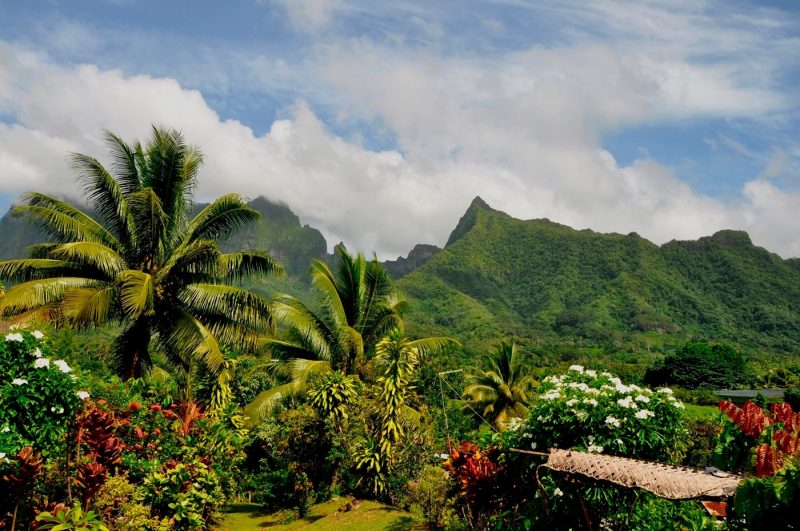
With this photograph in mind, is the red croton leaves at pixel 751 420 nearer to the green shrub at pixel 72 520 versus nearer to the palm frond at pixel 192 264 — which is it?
the green shrub at pixel 72 520

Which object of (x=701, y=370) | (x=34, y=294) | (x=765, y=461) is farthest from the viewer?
(x=701, y=370)

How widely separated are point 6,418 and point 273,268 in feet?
24.3

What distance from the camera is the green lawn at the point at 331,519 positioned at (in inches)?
504

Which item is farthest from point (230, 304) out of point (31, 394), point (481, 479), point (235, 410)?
point (481, 479)

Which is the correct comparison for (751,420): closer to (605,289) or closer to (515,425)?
(515,425)

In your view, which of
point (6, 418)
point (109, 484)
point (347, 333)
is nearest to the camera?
point (6, 418)

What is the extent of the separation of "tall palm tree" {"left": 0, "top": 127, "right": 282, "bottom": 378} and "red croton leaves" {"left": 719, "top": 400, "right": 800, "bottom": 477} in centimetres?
960

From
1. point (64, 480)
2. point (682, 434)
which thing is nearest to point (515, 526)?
point (682, 434)

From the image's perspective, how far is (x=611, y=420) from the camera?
23.9 feet

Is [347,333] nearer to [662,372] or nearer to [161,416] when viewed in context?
[161,416]

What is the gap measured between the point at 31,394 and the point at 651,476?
22.8ft

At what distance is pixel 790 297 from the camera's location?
14200cm

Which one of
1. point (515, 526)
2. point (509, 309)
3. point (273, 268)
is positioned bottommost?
point (515, 526)

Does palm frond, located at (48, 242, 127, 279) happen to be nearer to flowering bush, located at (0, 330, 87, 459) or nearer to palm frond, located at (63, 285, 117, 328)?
palm frond, located at (63, 285, 117, 328)
